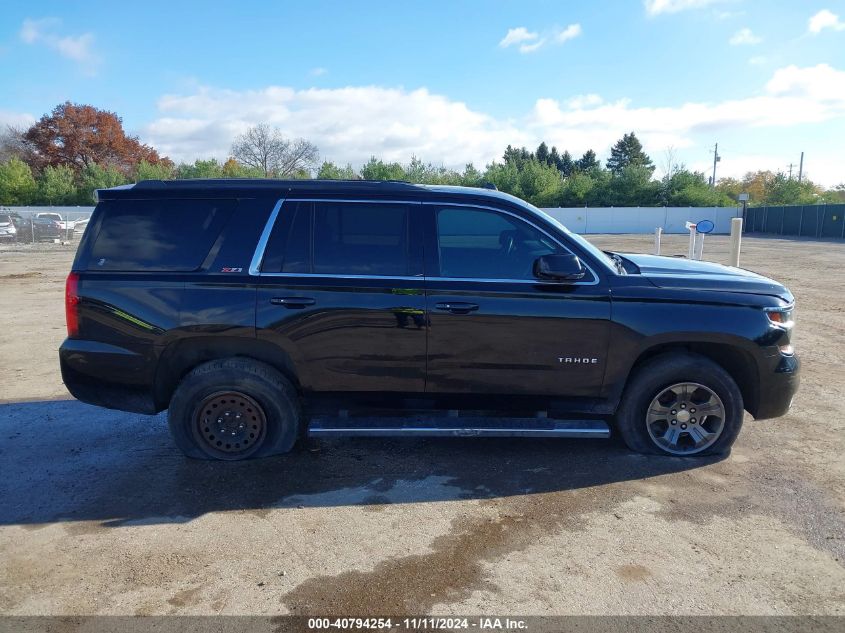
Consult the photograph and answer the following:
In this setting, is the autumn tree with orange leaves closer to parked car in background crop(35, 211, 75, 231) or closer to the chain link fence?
parked car in background crop(35, 211, 75, 231)

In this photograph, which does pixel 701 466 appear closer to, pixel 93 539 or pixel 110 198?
pixel 93 539

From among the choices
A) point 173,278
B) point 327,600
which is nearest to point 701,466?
point 327,600

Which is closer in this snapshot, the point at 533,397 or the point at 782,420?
the point at 533,397

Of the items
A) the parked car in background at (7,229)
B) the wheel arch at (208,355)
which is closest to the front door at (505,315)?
the wheel arch at (208,355)

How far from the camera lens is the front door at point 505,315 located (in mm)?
4297

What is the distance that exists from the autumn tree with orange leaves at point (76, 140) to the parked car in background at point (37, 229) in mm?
28003

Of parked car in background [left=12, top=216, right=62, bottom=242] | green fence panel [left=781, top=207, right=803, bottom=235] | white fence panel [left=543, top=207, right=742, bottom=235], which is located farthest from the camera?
white fence panel [left=543, top=207, right=742, bottom=235]

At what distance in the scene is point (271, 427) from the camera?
4547 mm

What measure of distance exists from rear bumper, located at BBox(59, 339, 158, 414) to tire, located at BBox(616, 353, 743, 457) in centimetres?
359

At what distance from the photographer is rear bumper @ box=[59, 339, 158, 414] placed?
441 cm

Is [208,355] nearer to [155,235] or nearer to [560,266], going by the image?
[155,235]

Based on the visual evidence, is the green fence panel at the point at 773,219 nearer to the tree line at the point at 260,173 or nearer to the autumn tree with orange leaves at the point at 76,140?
the tree line at the point at 260,173

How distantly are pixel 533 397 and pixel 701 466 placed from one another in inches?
54.7

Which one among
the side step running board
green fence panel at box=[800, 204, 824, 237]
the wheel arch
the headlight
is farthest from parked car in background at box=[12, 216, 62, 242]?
green fence panel at box=[800, 204, 824, 237]
